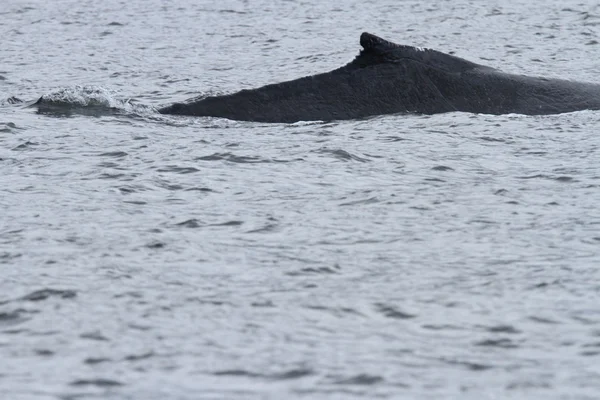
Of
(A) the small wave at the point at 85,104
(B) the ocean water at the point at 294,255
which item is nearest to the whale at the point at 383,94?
(B) the ocean water at the point at 294,255

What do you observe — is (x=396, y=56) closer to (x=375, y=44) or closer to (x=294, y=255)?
(x=375, y=44)

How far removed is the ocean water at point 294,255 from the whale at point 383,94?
10.1 inches

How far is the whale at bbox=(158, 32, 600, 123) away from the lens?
46.6 ft

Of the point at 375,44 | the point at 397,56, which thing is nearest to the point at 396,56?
the point at 397,56

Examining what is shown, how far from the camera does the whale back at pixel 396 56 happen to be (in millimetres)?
14281

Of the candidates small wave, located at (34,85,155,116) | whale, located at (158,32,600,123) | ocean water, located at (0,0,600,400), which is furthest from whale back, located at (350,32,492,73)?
small wave, located at (34,85,155,116)

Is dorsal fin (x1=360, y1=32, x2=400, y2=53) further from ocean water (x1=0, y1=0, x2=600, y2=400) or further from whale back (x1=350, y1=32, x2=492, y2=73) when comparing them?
ocean water (x1=0, y1=0, x2=600, y2=400)

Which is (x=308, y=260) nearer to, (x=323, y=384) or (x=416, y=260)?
(x=416, y=260)

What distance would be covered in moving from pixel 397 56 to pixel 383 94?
1.62 feet

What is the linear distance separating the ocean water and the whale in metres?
0.26

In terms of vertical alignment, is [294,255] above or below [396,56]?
below

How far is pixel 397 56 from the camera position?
47.2 ft

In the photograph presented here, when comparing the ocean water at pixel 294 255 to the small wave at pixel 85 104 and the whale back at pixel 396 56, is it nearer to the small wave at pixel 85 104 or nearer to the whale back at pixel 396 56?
the small wave at pixel 85 104

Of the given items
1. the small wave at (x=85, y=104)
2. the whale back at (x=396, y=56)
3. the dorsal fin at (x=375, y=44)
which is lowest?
the small wave at (x=85, y=104)
